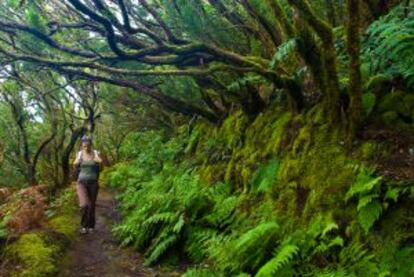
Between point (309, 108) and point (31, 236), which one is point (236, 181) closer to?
point (309, 108)

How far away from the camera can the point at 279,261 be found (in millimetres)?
5543

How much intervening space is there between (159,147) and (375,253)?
11.7m

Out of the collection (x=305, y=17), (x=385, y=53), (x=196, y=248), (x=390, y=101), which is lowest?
(x=196, y=248)

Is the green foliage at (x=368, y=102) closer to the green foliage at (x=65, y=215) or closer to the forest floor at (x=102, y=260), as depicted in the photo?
the forest floor at (x=102, y=260)

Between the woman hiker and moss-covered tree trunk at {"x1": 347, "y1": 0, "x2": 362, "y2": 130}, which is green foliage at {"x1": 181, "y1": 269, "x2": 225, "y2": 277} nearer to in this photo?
moss-covered tree trunk at {"x1": 347, "y1": 0, "x2": 362, "y2": 130}

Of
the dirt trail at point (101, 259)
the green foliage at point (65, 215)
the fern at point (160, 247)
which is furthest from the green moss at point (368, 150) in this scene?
the green foliage at point (65, 215)

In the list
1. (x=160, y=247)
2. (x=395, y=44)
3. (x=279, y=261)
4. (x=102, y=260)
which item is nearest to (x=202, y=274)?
(x=279, y=261)

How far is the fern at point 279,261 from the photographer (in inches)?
215

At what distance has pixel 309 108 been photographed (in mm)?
7969

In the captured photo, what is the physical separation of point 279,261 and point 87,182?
6.28m

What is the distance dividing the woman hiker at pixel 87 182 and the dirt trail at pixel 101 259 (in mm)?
360

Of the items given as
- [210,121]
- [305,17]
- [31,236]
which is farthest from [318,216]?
[210,121]

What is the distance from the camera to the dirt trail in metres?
7.90

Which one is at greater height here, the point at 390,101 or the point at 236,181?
the point at 390,101
